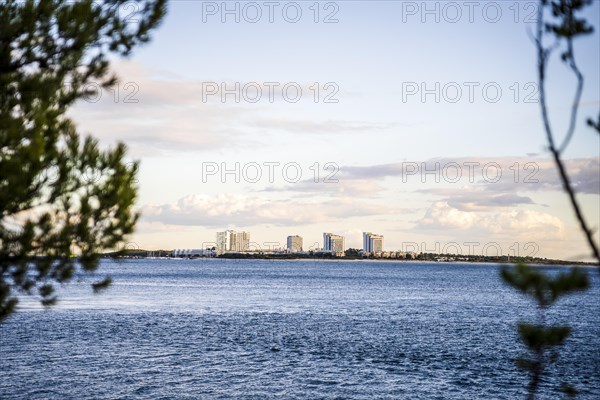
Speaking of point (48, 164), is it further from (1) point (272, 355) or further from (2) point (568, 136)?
(1) point (272, 355)

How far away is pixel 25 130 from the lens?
28.9 ft

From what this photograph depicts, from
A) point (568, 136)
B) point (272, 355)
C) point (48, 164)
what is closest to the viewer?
point (568, 136)

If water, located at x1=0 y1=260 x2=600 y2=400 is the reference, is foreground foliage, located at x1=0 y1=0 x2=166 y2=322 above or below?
above

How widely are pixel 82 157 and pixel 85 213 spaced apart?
77 centimetres

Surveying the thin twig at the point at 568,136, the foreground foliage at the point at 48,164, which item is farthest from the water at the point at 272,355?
the thin twig at the point at 568,136

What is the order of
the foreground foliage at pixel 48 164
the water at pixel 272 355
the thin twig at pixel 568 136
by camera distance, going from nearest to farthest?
the thin twig at pixel 568 136 → the foreground foliage at pixel 48 164 → the water at pixel 272 355

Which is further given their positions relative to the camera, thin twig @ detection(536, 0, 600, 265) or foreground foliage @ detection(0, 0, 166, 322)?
foreground foliage @ detection(0, 0, 166, 322)

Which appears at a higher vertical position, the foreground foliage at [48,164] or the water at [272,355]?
the foreground foliage at [48,164]

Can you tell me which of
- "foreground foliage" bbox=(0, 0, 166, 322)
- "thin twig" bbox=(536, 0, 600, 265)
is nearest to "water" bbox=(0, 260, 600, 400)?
"foreground foliage" bbox=(0, 0, 166, 322)

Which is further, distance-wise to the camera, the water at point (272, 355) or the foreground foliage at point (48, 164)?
the water at point (272, 355)

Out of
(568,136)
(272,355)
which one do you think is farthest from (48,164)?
(272,355)

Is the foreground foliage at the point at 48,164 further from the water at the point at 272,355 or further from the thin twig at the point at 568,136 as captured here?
the water at the point at 272,355

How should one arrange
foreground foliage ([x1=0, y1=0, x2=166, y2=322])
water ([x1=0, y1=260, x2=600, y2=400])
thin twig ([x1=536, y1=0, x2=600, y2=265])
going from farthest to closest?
water ([x1=0, y1=260, x2=600, y2=400])
foreground foliage ([x1=0, y1=0, x2=166, y2=322])
thin twig ([x1=536, y1=0, x2=600, y2=265])

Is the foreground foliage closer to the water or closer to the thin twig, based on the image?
the thin twig
